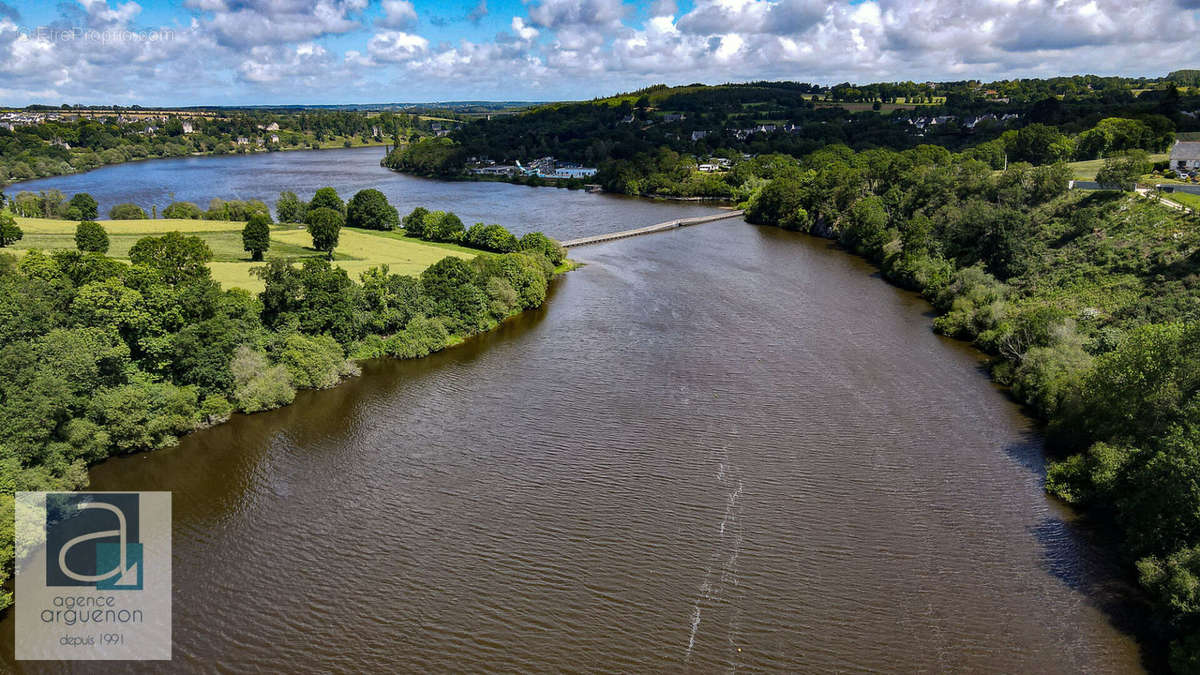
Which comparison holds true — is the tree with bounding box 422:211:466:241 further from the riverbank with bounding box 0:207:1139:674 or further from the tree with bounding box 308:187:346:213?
the riverbank with bounding box 0:207:1139:674

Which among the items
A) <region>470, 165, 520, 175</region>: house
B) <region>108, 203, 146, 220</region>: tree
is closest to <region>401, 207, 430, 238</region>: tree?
<region>108, 203, 146, 220</region>: tree

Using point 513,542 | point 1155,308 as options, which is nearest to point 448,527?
point 513,542

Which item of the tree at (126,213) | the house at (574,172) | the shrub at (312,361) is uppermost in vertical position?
the house at (574,172)

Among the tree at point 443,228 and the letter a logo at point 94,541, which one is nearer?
the letter a logo at point 94,541

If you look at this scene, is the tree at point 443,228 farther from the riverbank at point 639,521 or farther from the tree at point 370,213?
the riverbank at point 639,521

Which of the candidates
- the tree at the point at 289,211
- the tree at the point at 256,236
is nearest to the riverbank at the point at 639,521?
the tree at the point at 256,236

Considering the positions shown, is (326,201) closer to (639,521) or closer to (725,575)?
(639,521)

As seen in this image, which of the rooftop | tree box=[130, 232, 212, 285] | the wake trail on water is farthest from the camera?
the rooftop
